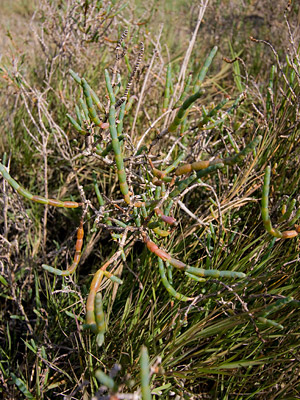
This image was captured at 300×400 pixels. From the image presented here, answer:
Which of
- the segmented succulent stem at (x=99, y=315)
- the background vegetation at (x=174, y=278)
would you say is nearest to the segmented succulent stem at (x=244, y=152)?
the background vegetation at (x=174, y=278)

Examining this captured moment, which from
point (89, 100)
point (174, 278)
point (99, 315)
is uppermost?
point (89, 100)

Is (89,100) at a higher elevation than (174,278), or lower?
higher

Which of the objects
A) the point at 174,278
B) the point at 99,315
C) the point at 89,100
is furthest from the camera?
the point at 174,278

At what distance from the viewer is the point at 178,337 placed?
0.73 meters

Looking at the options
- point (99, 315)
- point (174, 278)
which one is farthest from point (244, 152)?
point (174, 278)

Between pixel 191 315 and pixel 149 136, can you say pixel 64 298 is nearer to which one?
pixel 191 315

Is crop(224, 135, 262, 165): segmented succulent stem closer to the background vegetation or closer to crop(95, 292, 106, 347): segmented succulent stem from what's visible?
the background vegetation

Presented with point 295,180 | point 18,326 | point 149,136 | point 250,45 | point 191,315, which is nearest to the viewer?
point 191,315

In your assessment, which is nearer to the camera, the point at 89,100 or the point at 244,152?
the point at 244,152

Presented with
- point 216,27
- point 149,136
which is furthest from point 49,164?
point 216,27

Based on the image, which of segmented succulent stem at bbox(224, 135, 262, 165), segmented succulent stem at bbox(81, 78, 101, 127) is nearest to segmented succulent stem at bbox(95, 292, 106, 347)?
segmented succulent stem at bbox(224, 135, 262, 165)

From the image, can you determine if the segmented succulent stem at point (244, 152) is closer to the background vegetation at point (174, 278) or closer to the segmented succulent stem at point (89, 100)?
the background vegetation at point (174, 278)

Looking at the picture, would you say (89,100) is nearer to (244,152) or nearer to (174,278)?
(244,152)

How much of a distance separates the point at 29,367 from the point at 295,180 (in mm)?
826
